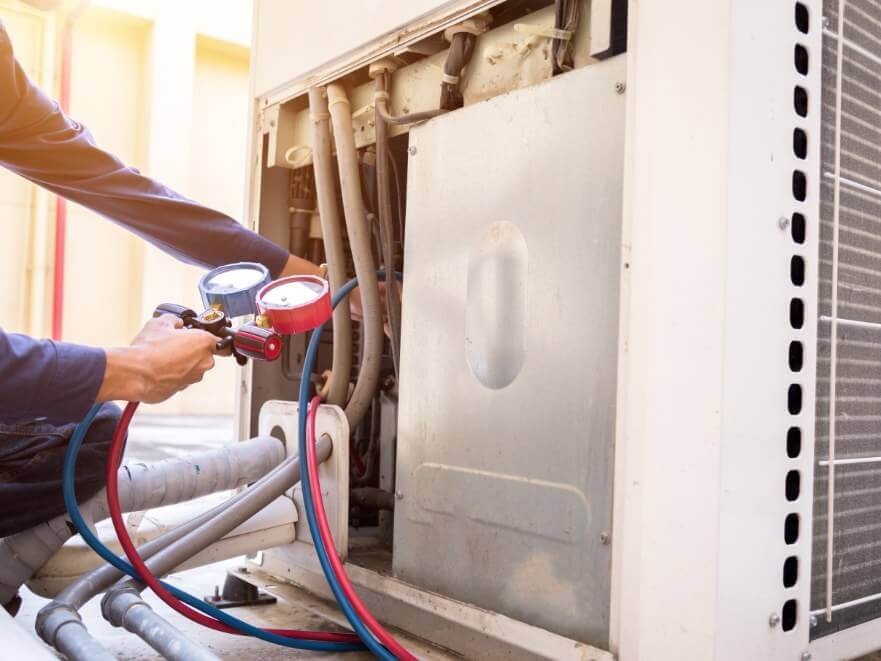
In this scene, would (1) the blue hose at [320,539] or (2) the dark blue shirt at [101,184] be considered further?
(2) the dark blue shirt at [101,184]

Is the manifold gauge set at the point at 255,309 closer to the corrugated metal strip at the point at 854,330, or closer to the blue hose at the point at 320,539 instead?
the blue hose at the point at 320,539

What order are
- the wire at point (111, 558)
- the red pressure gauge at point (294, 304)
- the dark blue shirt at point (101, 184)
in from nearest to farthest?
the red pressure gauge at point (294, 304) → the wire at point (111, 558) → the dark blue shirt at point (101, 184)

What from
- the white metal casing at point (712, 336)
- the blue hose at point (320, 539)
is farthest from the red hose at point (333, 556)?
the white metal casing at point (712, 336)

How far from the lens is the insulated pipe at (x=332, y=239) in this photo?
138cm

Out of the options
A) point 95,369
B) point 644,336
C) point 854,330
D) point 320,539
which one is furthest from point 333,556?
point 854,330

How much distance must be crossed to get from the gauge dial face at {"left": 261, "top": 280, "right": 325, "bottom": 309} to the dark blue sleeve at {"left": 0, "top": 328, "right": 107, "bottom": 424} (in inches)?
8.4

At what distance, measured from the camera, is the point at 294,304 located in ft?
3.26

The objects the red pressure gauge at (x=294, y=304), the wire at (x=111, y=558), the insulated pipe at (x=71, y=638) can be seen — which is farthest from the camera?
the wire at (x=111, y=558)

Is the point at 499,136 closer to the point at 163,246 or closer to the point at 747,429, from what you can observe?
the point at 747,429

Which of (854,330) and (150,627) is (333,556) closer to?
(150,627)

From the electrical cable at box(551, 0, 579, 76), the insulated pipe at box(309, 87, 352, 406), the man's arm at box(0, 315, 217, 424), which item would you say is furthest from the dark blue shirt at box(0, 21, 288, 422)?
the electrical cable at box(551, 0, 579, 76)

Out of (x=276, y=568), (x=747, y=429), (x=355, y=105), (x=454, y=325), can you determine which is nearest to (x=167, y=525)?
(x=276, y=568)

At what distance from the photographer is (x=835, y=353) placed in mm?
874

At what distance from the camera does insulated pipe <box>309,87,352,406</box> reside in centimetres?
138
